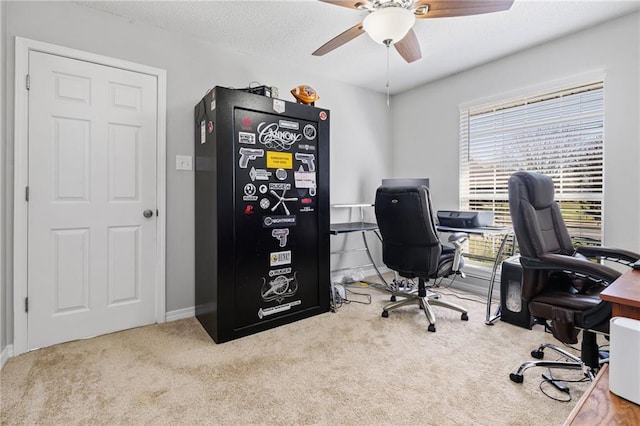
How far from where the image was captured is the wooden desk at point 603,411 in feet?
2.72

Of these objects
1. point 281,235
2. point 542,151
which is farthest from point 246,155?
point 542,151

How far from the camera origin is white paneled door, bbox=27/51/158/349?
6.93 ft

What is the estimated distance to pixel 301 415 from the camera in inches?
58.2

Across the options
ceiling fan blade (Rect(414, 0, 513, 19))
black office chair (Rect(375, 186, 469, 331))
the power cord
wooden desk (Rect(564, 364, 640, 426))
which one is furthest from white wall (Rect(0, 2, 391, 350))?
wooden desk (Rect(564, 364, 640, 426))

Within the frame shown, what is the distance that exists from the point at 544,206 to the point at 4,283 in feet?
11.1

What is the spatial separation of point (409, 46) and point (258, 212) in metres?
1.68

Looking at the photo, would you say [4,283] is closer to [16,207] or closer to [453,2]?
[16,207]

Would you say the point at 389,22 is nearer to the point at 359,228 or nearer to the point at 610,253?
the point at 359,228

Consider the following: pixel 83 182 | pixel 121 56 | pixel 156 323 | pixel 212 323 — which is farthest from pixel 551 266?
pixel 121 56

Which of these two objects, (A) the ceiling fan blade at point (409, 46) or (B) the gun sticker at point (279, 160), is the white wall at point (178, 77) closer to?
(B) the gun sticker at point (279, 160)

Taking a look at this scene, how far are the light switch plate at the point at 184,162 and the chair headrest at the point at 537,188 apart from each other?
2402 mm

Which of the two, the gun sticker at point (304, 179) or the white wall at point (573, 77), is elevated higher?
the white wall at point (573, 77)

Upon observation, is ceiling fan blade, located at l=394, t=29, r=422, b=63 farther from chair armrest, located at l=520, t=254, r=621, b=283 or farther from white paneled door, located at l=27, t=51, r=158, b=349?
white paneled door, located at l=27, t=51, r=158, b=349

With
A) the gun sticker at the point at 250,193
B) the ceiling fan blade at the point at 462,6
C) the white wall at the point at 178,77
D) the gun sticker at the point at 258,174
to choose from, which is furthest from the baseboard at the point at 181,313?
the ceiling fan blade at the point at 462,6
